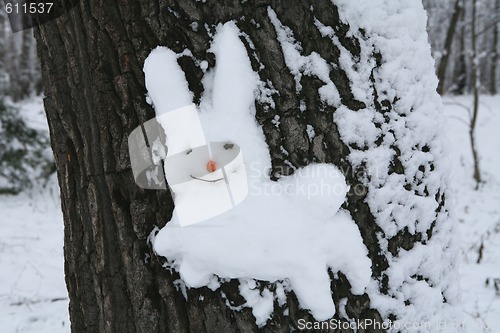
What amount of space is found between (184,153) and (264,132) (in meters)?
0.23

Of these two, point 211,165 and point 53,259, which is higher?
point 211,165

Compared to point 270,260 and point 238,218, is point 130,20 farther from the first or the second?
point 270,260

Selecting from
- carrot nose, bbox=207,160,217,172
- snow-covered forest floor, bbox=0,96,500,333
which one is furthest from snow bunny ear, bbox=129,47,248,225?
snow-covered forest floor, bbox=0,96,500,333

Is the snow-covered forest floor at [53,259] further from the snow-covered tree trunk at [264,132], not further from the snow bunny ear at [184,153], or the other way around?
the snow bunny ear at [184,153]

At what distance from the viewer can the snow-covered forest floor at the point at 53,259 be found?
2459mm

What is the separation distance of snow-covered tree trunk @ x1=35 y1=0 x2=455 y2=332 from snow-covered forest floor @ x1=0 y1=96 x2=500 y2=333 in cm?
34

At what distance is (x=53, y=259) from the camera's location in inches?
142

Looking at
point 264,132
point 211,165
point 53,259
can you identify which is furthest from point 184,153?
point 53,259

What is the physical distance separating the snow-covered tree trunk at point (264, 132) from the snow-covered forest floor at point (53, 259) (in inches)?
13.2

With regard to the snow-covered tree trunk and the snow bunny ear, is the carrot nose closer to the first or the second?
the snow bunny ear

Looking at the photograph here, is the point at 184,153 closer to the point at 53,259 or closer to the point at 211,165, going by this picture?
the point at 211,165

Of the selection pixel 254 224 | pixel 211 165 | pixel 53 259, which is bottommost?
pixel 53 259

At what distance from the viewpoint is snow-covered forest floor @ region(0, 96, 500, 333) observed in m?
2.46

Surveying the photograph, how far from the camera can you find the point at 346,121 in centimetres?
→ 117
